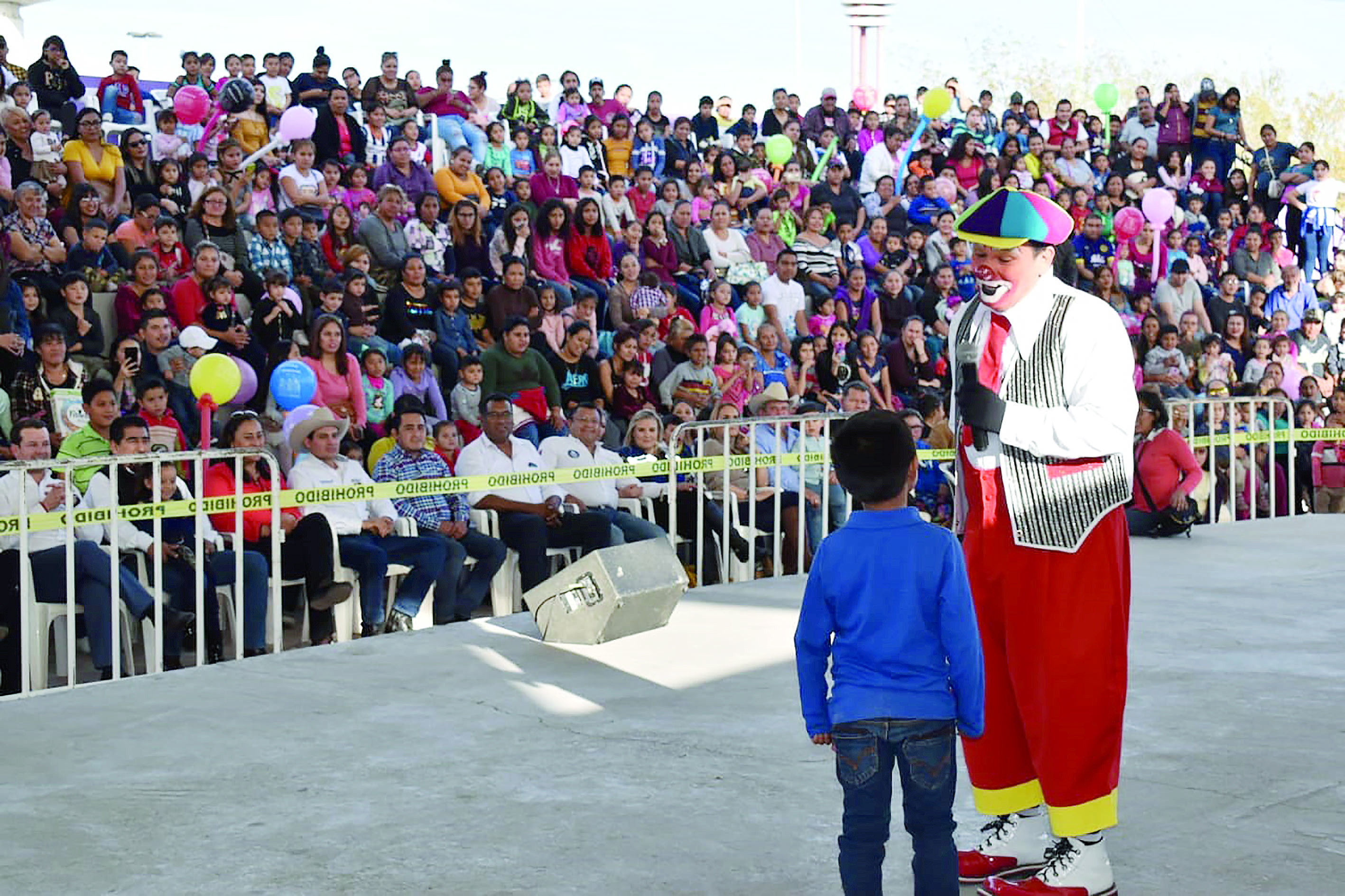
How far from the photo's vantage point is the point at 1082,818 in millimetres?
4180

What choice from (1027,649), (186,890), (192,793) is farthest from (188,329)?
(1027,649)

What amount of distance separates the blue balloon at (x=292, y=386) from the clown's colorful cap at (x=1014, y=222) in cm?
618

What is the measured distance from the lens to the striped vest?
4.17 metres

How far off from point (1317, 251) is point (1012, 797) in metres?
16.7

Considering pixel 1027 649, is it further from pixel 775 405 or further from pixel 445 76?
pixel 445 76

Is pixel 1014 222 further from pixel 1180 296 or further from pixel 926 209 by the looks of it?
pixel 1180 296

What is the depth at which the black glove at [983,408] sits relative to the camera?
4.14 metres

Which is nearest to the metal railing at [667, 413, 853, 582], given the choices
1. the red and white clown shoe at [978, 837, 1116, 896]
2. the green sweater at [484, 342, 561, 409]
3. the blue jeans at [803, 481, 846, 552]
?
the blue jeans at [803, 481, 846, 552]

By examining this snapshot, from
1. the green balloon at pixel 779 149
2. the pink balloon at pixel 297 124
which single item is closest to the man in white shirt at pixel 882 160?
the green balloon at pixel 779 149

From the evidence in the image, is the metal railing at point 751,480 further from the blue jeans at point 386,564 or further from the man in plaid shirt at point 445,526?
the blue jeans at point 386,564

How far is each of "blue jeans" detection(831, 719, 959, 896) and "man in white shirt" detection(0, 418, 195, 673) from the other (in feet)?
14.7

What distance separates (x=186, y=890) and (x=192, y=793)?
0.94 m

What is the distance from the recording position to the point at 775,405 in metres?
11.2

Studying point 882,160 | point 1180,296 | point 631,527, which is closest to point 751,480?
point 631,527
